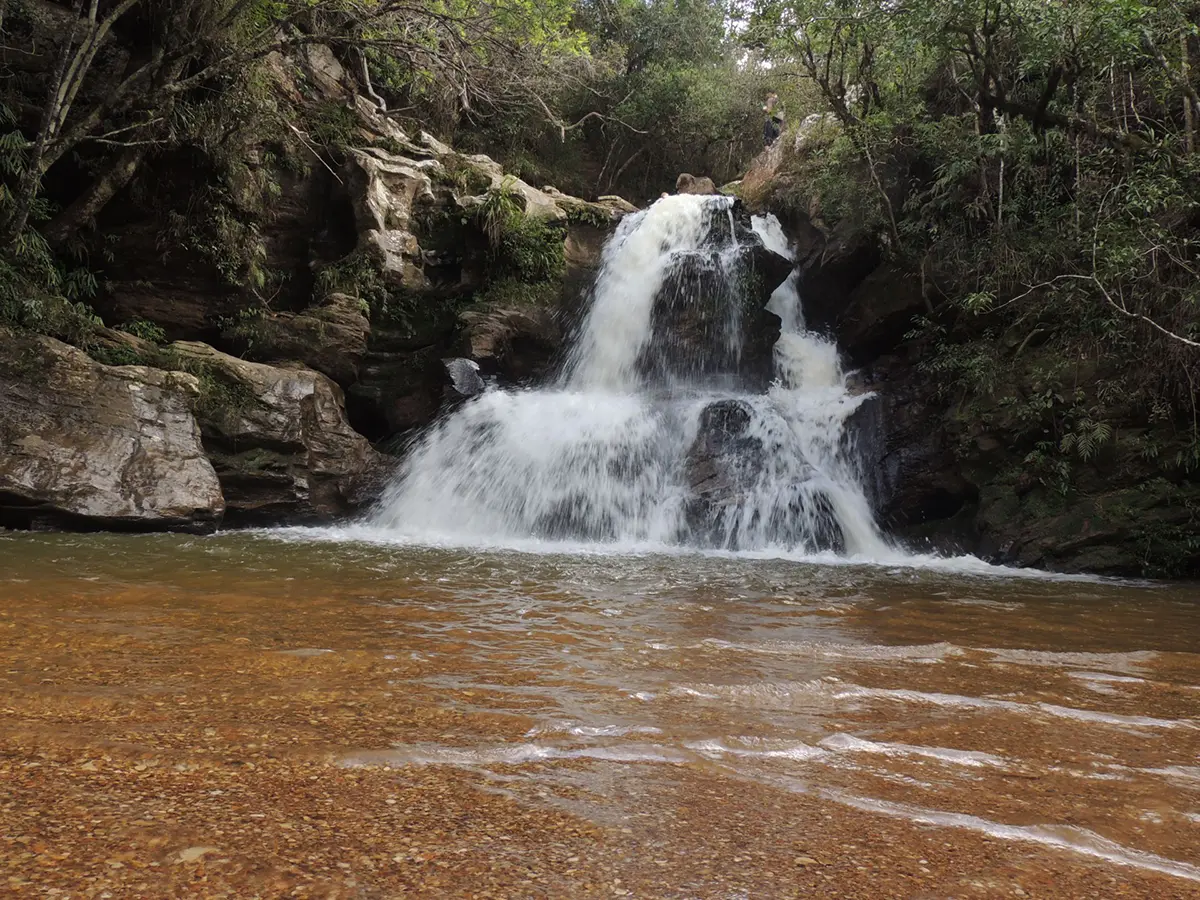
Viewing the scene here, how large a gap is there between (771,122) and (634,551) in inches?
638

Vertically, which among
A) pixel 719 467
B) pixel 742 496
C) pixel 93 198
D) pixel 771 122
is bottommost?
pixel 742 496

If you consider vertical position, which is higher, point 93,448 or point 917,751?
point 93,448

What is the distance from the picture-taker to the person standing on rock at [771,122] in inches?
762

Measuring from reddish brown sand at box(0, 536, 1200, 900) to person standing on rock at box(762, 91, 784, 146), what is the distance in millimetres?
18467

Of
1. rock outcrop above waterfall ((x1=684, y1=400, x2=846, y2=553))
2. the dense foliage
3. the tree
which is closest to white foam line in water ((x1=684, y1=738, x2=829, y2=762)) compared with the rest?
the dense foliage

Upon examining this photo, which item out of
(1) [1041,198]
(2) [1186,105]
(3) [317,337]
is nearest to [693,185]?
(1) [1041,198]

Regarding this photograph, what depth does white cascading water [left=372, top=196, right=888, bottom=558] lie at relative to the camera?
370 inches

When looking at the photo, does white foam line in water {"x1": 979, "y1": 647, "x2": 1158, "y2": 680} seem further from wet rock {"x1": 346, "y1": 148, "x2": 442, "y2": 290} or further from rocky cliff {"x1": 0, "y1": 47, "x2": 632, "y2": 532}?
wet rock {"x1": 346, "y1": 148, "x2": 442, "y2": 290}

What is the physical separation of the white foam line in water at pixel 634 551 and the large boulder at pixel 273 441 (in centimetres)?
57

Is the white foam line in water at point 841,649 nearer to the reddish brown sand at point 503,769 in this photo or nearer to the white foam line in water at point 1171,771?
the reddish brown sand at point 503,769

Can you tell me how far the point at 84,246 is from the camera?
9.62m

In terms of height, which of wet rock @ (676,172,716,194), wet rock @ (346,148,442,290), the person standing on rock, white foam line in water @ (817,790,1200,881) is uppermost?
the person standing on rock

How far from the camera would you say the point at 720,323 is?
1278 cm

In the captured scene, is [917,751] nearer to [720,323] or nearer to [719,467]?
[719,467]
